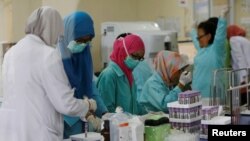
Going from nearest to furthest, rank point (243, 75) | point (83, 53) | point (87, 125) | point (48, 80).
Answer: point (48, 80) < point (87, 125) < point (83, 53) < point (243, 75)

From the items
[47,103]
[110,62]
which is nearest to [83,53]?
[110,62]

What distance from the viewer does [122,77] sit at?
197 cm

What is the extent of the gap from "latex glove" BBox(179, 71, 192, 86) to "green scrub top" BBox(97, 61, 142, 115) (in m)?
0.31

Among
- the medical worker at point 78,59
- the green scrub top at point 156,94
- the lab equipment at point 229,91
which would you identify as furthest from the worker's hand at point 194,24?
the medical worker at point 78,59

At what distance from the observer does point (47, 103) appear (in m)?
1.44

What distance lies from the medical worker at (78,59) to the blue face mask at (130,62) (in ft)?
0.71

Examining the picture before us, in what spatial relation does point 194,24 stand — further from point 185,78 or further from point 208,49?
point 185,78

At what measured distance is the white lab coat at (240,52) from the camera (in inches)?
80.1

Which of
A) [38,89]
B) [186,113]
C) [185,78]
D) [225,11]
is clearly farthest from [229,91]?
[38,89]

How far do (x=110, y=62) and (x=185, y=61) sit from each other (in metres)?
0.43

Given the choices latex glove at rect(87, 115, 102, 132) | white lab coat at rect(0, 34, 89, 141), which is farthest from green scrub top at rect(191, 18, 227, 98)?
white lab coat at rect(0, 34, 89, 141)

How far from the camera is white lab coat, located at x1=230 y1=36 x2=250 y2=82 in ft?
6.68

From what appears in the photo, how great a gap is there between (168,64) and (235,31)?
0.61 meters

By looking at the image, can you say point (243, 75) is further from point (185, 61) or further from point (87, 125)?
point (87, 125)
